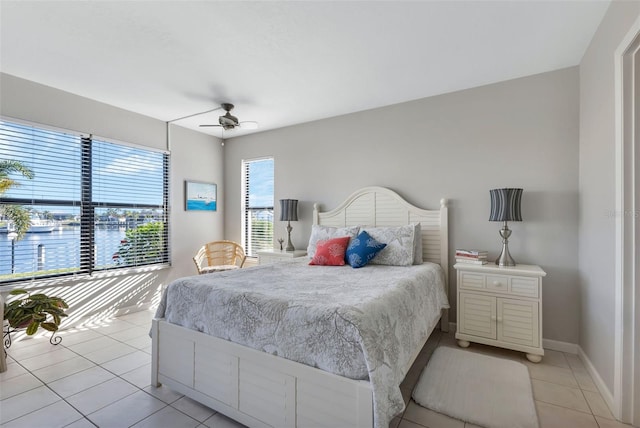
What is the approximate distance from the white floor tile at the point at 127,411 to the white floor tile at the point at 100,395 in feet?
0.19

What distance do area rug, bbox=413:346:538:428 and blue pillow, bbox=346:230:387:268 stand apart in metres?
1.02

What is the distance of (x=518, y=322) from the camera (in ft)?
8.37

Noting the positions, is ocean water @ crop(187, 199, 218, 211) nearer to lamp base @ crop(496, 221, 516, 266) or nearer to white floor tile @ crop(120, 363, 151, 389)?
white floor tile @ crop(120, 363, 151, 389)

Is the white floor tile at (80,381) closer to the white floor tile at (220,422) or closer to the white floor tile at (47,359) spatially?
the white floor tile at (47,359)

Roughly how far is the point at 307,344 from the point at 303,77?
247cm

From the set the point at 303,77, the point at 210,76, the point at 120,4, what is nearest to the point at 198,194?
the point at 210,76

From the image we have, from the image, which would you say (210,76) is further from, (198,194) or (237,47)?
(198,194)

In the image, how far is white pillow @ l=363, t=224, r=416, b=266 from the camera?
9.70 feet

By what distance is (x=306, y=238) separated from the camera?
433cm

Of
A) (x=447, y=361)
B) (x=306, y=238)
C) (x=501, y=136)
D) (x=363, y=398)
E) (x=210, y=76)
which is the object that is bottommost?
(x=447, y=361)

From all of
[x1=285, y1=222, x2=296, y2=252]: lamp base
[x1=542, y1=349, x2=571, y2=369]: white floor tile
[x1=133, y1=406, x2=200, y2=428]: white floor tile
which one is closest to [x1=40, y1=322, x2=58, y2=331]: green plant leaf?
[x1=133, y1=406, x2=200, y2=428]: white floor tile

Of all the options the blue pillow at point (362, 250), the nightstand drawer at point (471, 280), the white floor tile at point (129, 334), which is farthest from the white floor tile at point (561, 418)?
the white floor tile at point (129, 334)

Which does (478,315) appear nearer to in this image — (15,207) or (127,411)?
(127,411)

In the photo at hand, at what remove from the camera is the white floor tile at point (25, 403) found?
1860mm
